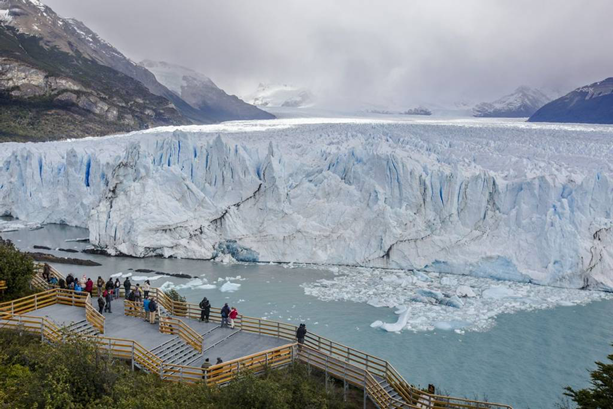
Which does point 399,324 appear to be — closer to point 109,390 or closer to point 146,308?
point 146,308

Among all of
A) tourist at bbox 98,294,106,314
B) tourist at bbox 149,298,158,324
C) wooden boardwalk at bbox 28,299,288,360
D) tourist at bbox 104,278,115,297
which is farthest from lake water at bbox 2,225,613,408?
tourist at bbox 98,294,106,314

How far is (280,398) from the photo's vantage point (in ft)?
19.2

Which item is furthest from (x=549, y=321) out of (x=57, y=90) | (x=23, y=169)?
(x=57, y=90)

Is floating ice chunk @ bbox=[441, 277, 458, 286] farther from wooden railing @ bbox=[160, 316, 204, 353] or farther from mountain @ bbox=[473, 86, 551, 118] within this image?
mountain @ bbox=[473, 86, 551, 118]

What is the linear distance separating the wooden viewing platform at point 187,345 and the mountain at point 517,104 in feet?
241

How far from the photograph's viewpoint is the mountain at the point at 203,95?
349ft

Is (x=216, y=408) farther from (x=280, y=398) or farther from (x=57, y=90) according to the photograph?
(x=57, y=90)

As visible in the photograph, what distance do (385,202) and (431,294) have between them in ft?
18.2

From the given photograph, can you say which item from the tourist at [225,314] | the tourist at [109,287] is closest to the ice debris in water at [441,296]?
the tourist at [225,314]

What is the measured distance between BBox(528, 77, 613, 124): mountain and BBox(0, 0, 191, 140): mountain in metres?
51.7

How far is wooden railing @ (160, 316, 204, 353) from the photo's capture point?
873 centimetres

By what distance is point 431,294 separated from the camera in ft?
48.5

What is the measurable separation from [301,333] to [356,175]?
12.2 metres

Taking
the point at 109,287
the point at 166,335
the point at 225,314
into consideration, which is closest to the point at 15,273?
the point at 109,287
